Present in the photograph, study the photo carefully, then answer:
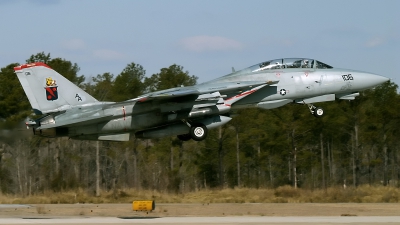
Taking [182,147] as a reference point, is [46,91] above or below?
above

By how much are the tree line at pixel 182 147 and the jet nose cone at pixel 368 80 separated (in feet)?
68.1

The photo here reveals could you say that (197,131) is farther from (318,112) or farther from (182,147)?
(182,147)

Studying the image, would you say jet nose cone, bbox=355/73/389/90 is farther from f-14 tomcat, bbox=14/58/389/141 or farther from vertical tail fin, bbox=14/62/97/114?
vertical tail fin, bbox=14/62/97/114

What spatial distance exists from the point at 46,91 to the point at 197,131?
19.8 ft

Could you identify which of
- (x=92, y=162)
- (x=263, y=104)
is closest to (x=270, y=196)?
(x=263, y=104)

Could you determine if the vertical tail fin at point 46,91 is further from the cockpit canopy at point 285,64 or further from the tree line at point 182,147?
the tree line at point 182,147

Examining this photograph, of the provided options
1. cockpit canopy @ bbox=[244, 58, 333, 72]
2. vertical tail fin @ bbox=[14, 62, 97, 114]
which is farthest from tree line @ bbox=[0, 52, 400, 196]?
cockpit canopy @ bbox=[244, 58, 333, 72]

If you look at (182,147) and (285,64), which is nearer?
(285,64)

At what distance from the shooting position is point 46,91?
82.8 ft

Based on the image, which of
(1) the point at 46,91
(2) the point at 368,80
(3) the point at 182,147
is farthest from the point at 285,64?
(3) the point at 182,147

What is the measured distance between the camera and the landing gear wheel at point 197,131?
2547 centimetres

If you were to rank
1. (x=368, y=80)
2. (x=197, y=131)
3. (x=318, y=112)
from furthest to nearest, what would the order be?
1. (x=368, y=80)
2. (x=318, y=112)
3. (x=197, y=131)

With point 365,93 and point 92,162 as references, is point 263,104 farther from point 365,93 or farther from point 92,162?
point 92,162

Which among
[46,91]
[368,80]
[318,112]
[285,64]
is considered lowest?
[318,112]
